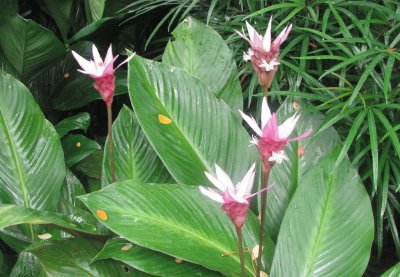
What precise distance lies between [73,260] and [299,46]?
2.85 ft

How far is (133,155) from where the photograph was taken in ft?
5.17

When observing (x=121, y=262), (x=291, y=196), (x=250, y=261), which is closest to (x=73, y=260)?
(x=121, y=262)

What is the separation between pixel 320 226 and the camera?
130 cm

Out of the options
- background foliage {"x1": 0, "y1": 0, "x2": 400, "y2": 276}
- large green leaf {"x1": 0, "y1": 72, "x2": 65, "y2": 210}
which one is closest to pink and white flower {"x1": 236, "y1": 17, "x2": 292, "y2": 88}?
background foliage {"x1": 0, "y1": 0, "x2": 400, "y2": 276}

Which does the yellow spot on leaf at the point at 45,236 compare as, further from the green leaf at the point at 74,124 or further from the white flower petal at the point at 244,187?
the white flower petal at the point at 244,187

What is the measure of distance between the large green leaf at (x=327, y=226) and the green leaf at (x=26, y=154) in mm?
679

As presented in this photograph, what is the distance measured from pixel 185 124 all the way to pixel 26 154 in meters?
0.47

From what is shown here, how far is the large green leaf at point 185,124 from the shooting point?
4.75ft

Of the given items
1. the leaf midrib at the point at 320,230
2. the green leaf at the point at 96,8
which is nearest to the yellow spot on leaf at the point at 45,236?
the leaf midrib at the point at 320,230

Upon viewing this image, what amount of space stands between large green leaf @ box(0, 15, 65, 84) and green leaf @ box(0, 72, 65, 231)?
36 cm

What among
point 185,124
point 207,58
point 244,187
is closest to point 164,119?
point 185,124

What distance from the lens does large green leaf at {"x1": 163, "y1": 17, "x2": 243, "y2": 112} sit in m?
1.62

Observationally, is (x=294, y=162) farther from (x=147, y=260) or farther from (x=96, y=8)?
(x=96, y=8)

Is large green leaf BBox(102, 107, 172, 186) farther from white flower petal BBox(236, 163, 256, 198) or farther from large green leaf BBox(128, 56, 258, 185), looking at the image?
white flower petal BBox(236, 163, 256, 198)
